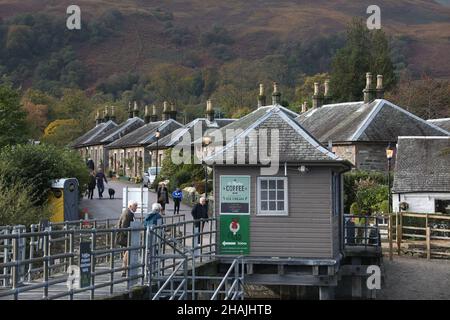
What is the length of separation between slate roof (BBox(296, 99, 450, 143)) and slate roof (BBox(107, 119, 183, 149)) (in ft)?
88.3

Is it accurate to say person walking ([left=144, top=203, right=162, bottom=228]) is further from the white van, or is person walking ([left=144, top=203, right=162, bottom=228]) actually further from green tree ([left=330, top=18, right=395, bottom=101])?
green tree ([left=330, top=18, right=395, bottom=101])

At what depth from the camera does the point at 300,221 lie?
2830 cm

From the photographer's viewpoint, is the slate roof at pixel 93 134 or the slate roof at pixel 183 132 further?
the slate roof at pixel 93 134

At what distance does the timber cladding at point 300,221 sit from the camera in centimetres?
2827

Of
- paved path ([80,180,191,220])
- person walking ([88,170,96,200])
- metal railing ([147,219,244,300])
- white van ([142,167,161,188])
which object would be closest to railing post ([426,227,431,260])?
Answer: paved path ([80,180,191,220])

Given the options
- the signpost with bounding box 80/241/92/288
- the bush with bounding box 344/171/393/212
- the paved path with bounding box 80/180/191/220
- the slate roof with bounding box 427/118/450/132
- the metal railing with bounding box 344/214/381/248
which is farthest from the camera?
the slate roof with bounding box 427/118/450/132

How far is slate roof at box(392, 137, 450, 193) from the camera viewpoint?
43594mm

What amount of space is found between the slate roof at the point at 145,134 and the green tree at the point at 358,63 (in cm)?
1653

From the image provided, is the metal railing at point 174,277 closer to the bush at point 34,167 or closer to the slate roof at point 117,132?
the bush at point 34,167

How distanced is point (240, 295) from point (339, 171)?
8210 millimetres

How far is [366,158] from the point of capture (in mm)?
52438

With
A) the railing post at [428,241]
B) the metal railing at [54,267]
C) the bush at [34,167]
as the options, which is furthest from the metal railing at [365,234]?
the bush at [34,167]

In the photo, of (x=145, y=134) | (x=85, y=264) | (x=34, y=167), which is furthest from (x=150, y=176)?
(x=85, y=264)
